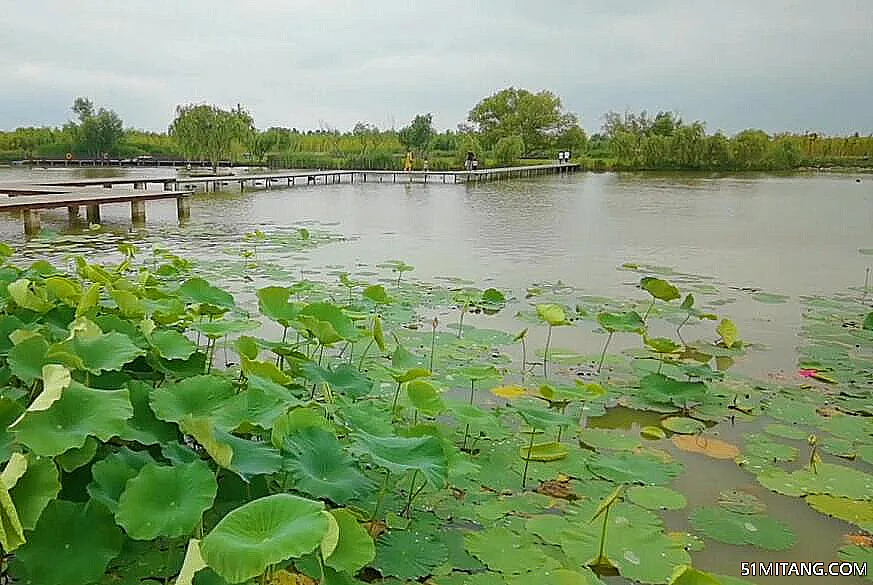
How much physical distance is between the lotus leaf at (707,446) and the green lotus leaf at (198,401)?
155cm

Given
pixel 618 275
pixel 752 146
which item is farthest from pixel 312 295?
pixel 752 146

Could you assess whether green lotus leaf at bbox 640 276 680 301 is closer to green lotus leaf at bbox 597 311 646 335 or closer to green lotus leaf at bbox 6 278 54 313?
green lotus leaf at bbox 597 311 646 335

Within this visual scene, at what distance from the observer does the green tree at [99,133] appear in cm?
3281

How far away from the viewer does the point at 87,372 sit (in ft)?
4.79

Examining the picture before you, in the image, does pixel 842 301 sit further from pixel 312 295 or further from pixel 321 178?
pixel 321 178

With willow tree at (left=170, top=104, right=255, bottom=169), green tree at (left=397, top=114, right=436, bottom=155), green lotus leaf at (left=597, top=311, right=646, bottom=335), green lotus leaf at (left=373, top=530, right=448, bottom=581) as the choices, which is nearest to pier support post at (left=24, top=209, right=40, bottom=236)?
green lotus leaf at (left=597, top=311, right=646, bottom=335)

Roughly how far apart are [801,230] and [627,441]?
795 centimetres

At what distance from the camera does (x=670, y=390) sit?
2627mm

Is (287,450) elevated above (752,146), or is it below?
below

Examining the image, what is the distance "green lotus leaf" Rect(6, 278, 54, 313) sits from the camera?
74.7 inches

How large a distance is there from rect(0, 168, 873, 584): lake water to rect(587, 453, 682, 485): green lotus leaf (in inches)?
2.4

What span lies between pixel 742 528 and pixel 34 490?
5.36 feet

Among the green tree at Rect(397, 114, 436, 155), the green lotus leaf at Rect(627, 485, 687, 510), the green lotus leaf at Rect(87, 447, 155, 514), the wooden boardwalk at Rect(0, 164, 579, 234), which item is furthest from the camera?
the green tree at Rect(397, 114, 436, 155)

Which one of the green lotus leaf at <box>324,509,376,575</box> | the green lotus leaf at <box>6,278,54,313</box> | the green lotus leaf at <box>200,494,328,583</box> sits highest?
the green lotus leaf at <box>6,278,54,313</box>
